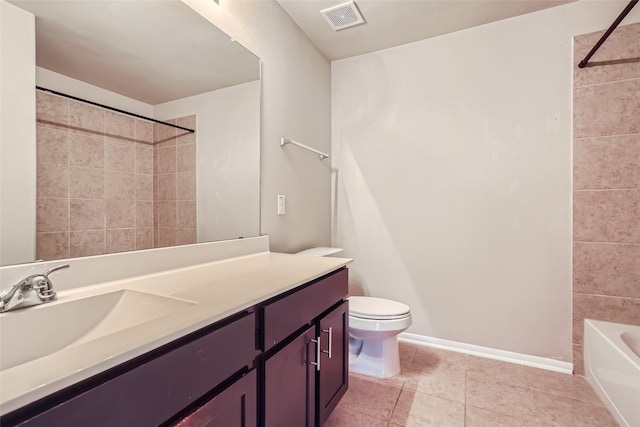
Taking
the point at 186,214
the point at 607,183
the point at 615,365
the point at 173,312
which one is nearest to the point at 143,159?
the point at 186,214

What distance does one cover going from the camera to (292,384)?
40.9 inches

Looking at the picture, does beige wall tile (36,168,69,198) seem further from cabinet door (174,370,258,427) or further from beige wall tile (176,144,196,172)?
cabinet door (174,370,258,427)

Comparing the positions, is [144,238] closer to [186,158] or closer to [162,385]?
[186,158]

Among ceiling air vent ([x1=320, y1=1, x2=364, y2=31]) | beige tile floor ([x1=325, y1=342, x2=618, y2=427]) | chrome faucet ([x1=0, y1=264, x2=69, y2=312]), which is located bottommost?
beige tile floor ([x1=325, y1=342, x2=618, y2=427])

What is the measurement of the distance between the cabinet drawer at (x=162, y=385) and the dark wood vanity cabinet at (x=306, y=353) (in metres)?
0.14

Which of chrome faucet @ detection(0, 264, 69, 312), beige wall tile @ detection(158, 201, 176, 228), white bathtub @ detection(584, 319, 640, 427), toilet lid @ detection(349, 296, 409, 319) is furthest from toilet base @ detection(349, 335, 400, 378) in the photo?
chrome faucet @ detection(0, 264, 69, 312)

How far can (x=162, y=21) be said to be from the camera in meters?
1.24

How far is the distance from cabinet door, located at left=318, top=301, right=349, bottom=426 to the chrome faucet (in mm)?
887

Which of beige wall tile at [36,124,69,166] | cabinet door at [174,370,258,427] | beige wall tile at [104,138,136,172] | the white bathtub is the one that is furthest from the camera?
the white bathtub

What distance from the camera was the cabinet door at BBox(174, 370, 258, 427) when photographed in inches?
26.5

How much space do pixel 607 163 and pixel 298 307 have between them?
206 centimetres

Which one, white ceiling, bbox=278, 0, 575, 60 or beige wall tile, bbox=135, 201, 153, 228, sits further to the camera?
white ceiling, bbox=278, 0, 575, 60

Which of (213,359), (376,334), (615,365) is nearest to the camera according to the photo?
(213,359)

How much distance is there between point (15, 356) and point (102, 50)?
97 centimetres
